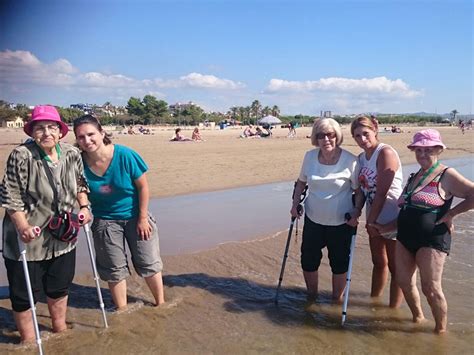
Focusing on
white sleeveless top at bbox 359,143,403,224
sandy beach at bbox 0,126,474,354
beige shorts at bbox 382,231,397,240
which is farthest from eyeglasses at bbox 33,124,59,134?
beige shorts at bbox 382,231,397,240

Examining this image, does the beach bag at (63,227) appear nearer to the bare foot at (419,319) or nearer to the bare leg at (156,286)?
the bare leg at (156,286)

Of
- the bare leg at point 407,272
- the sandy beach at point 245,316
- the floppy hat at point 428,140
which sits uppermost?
the floppy hat at point 428,140

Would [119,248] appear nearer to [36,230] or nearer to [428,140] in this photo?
[36,230]

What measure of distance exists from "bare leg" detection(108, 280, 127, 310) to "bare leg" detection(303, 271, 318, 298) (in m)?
2.12

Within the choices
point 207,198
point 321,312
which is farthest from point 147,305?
point 207,198

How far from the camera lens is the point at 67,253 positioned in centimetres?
390

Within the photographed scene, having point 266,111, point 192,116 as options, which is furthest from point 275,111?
point 192,116

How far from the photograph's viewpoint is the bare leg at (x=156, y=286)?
4668 millimetres

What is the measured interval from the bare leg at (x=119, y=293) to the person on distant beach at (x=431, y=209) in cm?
303

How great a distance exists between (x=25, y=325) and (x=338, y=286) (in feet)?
10.9

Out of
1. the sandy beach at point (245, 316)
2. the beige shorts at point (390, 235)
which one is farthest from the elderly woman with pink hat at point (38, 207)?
the beige shorts at point (390, 235)

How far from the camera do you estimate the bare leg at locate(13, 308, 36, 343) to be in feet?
12.5

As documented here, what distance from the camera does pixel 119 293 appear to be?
4.69 meters

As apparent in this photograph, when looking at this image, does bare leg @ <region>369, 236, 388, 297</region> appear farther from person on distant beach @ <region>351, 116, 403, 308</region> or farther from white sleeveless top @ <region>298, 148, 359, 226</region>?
white sleeveless top @ <region>298, 148, 359, 226</region>
